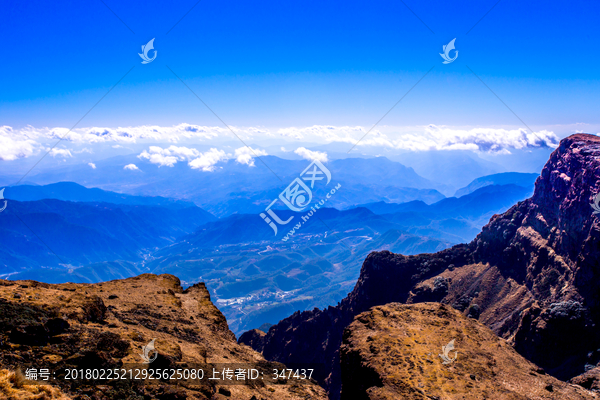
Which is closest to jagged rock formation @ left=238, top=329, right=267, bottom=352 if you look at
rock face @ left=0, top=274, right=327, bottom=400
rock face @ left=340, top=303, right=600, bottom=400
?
rock face @ left=340, top=303, right=600, bottom=400

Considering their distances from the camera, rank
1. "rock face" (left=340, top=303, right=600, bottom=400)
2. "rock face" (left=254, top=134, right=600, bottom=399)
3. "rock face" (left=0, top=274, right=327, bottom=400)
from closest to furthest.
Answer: "rock face" (left=0, top=274, right=327, bottom=400)
"rock face" (left=340, top=303, right=600, bottom=400)
"rock face" (left=254, top=134, right=600, bottom=399)

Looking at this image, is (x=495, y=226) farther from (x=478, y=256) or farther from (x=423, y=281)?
(x=423, y=281)

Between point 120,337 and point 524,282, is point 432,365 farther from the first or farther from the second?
point 524,282

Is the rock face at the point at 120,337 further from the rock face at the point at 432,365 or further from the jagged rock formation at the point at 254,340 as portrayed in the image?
the jagged rock formation at the point at 254,340

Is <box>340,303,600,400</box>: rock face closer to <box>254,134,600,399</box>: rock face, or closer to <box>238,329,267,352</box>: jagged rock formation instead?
<box>254,134,600,399</box>: rock face

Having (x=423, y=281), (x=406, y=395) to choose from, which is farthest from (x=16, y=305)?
(x=423, y=281)

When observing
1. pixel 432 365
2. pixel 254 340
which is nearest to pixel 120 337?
pixel 432 365
